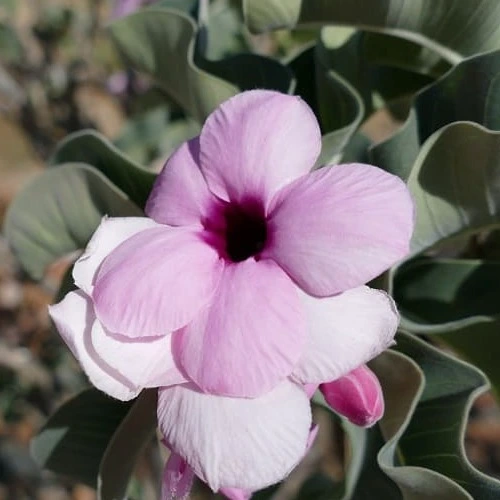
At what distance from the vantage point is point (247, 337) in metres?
0.48

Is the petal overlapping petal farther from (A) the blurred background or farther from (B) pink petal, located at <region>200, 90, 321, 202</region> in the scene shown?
(A) the blurred background

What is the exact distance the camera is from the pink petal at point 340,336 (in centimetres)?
48

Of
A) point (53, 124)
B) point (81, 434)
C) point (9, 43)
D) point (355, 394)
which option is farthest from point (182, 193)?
point (53, 124)

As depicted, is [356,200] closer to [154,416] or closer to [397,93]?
[154,416]

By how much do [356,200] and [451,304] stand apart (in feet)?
1.02

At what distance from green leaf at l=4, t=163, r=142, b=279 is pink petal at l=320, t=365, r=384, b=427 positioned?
0.72ft

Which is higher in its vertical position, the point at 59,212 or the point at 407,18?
the point at 407,18

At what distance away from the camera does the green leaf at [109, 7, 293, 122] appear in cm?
72

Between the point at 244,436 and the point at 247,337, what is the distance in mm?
50

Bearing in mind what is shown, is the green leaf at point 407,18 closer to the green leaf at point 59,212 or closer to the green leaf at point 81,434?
the green leaf at point 59,212

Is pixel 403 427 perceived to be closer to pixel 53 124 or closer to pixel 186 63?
pixel 186 63

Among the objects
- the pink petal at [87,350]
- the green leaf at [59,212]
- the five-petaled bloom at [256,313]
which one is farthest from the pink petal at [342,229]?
the green leaf at [59,212]

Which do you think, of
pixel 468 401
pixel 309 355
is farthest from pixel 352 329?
pixel 468 401

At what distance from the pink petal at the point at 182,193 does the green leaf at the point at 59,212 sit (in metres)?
0.10
